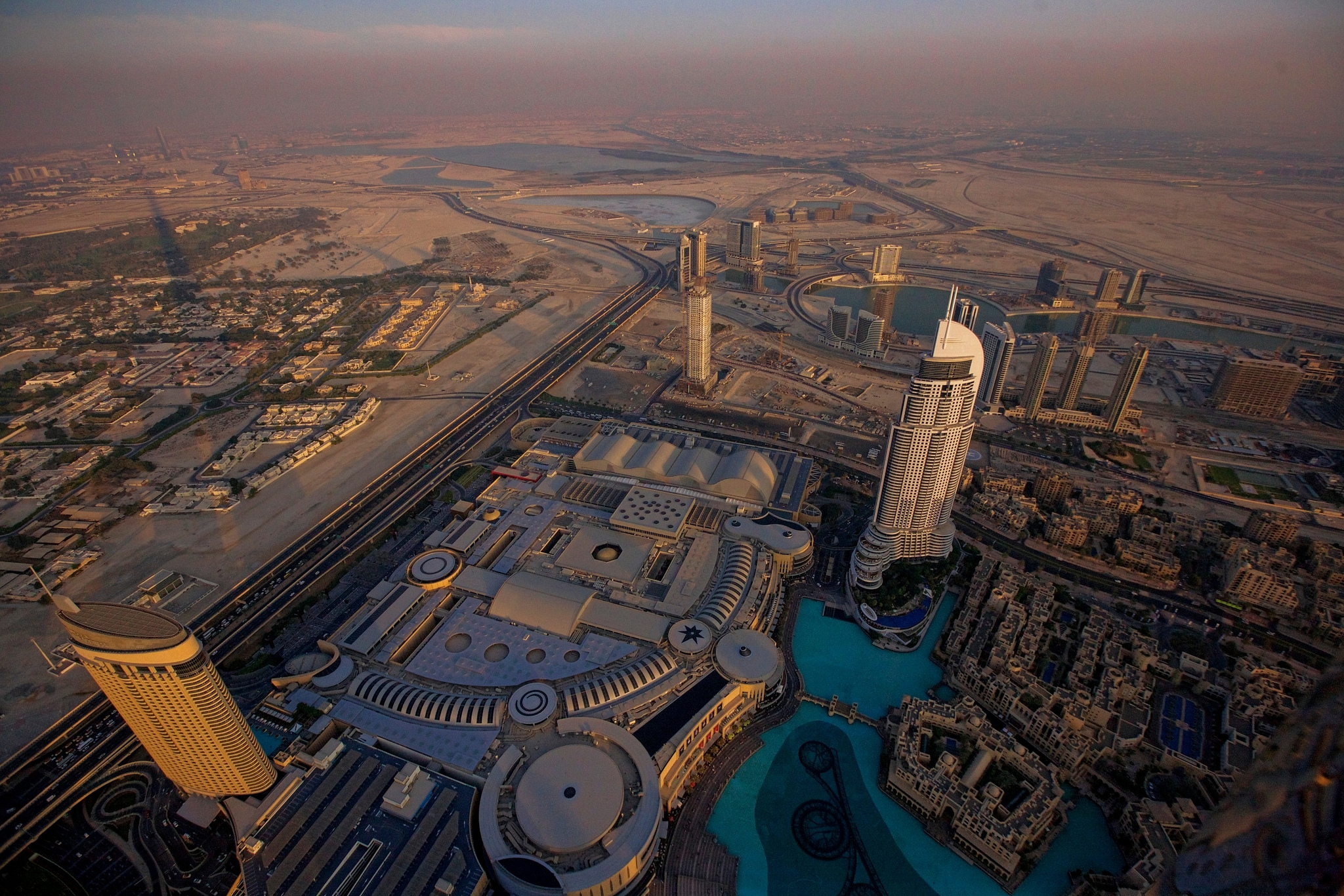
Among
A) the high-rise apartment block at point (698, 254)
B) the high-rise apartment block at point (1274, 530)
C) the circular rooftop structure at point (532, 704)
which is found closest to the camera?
the circular rooftop structure at point (532, 704)

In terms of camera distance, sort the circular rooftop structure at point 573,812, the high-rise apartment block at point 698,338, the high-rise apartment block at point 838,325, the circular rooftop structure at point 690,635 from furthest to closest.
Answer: the high-rise apartment block at point 838,325
the high-rise apartment block at point 698,338
the circular rooftop structure at point 690,635
the circular rooftop structure at point 573,812

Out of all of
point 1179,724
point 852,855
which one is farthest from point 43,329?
point 1179,724

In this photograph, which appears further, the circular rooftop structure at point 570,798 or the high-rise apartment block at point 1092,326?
the high-rise apartment block at point 1092,326

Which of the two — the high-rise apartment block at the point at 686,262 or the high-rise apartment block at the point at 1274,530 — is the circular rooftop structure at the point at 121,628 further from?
the high-rise apartment block at the point at 686,262

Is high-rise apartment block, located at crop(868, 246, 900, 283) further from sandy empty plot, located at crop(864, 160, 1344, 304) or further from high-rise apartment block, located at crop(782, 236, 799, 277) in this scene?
sandy empty plot, located at crop(864, 160, 1344, 304)

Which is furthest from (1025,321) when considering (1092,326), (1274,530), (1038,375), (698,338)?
(698,338)

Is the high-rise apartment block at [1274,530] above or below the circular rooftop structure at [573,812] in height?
above

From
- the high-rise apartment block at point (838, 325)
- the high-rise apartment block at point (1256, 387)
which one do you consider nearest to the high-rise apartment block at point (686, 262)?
the high-rise apartment block at point (838, 325)

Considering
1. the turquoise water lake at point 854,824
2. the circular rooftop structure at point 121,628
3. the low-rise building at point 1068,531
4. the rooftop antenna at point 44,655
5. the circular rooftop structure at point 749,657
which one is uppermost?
the circular rooftop structure at point 121,628
